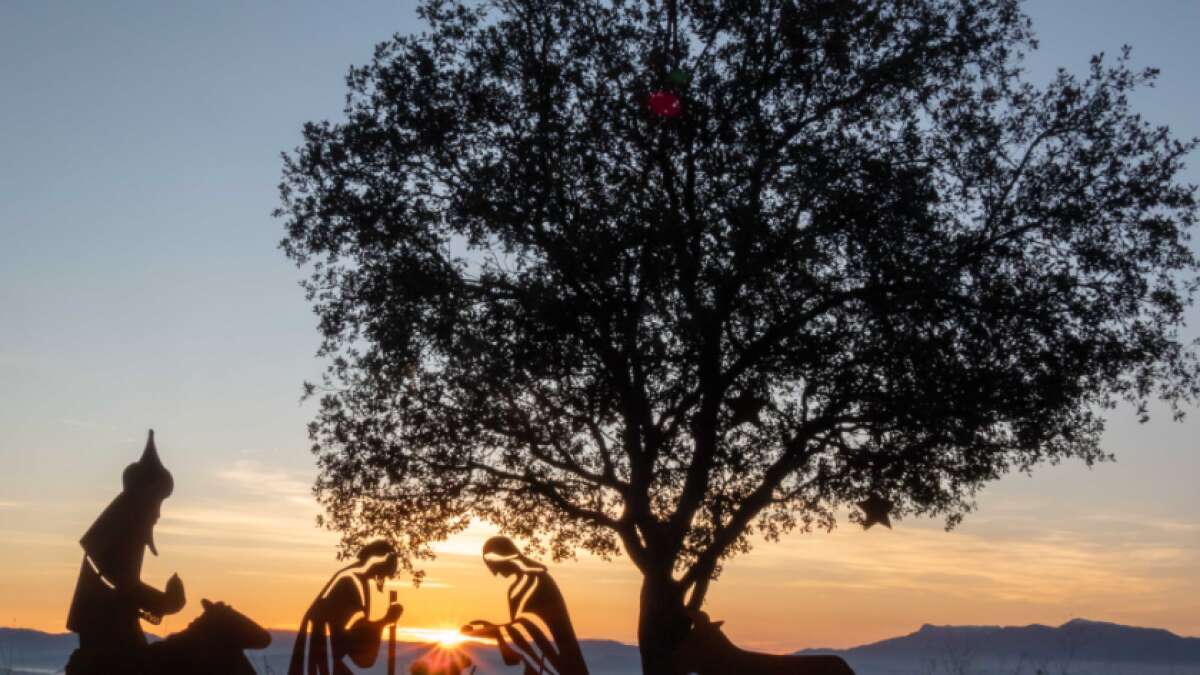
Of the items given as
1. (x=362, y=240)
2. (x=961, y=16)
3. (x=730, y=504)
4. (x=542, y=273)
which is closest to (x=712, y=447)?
(x=730, y=504)

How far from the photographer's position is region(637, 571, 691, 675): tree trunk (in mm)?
23500

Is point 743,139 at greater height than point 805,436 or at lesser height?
greater

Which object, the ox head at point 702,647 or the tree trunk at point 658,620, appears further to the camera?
the tree trunk at point 658,620

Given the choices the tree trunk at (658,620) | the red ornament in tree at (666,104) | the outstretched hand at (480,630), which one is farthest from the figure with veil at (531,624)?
the red ornament in tree at (666,104)

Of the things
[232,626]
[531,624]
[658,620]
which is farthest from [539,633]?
[658,620]

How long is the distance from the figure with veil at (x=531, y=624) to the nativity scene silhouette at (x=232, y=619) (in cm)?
1

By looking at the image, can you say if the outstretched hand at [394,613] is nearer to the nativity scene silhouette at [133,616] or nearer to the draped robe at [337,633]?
the draped robe at [337,633]

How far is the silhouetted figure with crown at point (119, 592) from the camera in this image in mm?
14625

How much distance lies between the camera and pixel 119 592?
14.8 m

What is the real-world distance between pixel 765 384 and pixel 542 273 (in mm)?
4696

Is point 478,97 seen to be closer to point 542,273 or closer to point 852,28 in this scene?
point 542,273

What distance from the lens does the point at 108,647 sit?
48.2ft

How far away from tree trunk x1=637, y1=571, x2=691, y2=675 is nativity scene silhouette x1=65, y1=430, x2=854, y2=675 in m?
8.19

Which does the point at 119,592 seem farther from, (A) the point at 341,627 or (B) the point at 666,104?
(B) the point at 666,104
